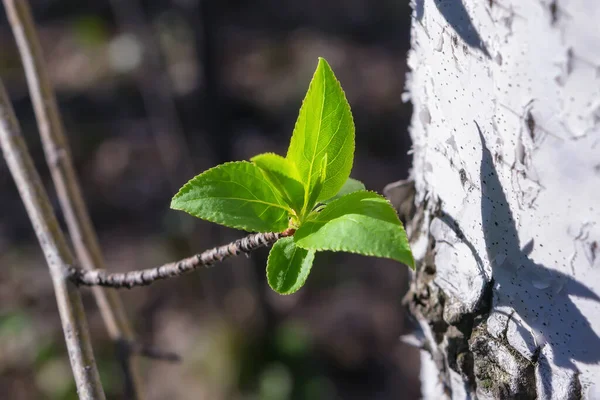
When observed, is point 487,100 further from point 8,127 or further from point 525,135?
point 8,127

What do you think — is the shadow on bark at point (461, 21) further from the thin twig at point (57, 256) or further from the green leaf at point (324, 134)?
the thin twig at point (57, 256)

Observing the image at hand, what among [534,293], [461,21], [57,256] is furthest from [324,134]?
[57,256]

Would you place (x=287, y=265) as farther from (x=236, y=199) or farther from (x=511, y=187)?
(x=511, y=187)

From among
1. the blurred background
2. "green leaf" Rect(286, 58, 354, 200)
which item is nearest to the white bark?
"green leaf" Rect(286, 58, 354, 200)

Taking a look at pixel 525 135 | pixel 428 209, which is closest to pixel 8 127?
pixel 428 209

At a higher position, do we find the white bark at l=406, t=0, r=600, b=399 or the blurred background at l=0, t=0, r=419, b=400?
the blurred background at l=0, t=0, r=419, b=400

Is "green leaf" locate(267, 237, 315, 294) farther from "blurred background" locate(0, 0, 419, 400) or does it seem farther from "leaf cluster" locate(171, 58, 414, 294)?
"blurred background" locate(0, 0, 419, 400)

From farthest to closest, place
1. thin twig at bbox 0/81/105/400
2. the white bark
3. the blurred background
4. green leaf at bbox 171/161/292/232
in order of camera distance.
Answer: the blurred background, thin twig at bbox 0/81/105/400, green leaf at bbox 171/161/292/232, the white bark
